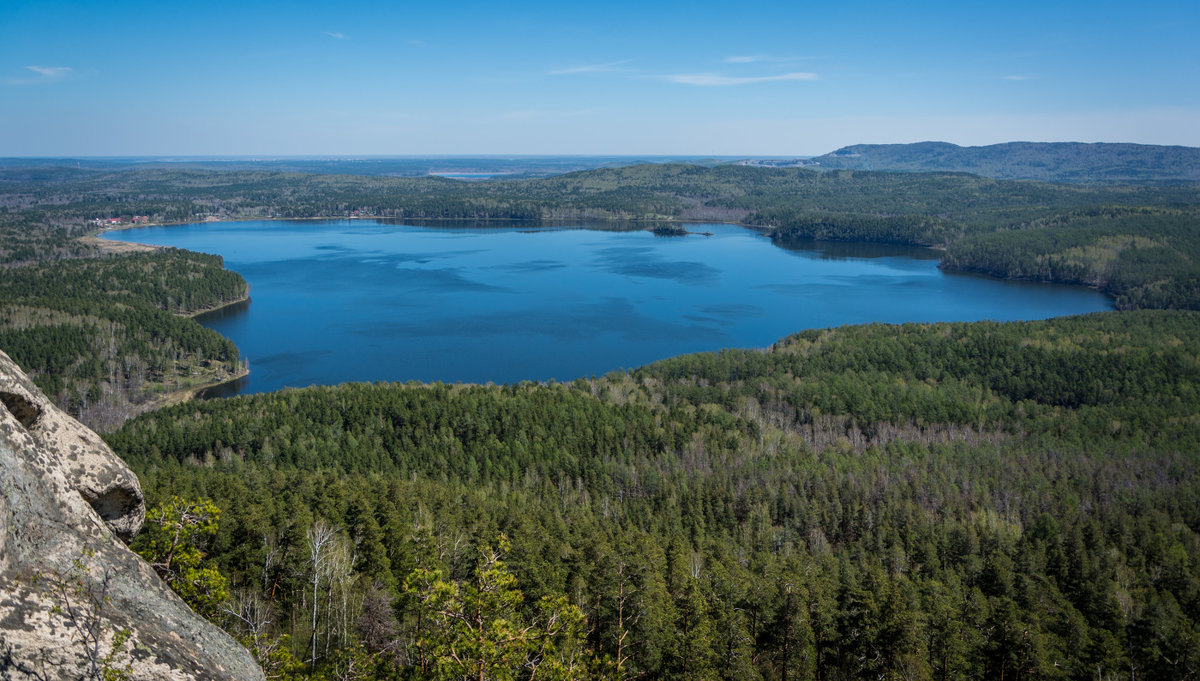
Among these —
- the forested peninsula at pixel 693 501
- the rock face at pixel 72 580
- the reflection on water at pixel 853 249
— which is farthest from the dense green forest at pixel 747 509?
the reflection on water at pixel 853 249

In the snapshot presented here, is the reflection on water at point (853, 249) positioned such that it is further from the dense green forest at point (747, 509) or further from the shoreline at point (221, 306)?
the shoreline at point (221, 306)

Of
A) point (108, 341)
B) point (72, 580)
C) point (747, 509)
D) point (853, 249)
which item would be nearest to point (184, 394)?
point (108, 341)

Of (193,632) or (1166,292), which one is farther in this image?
(1166,292)

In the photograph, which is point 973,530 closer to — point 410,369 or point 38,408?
point 38,408

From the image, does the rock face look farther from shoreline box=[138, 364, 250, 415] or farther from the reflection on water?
the reflection on water

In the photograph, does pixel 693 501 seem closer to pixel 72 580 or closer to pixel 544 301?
pixel 72 580

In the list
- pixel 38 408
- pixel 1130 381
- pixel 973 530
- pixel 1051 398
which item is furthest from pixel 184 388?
pixel 1130 381
